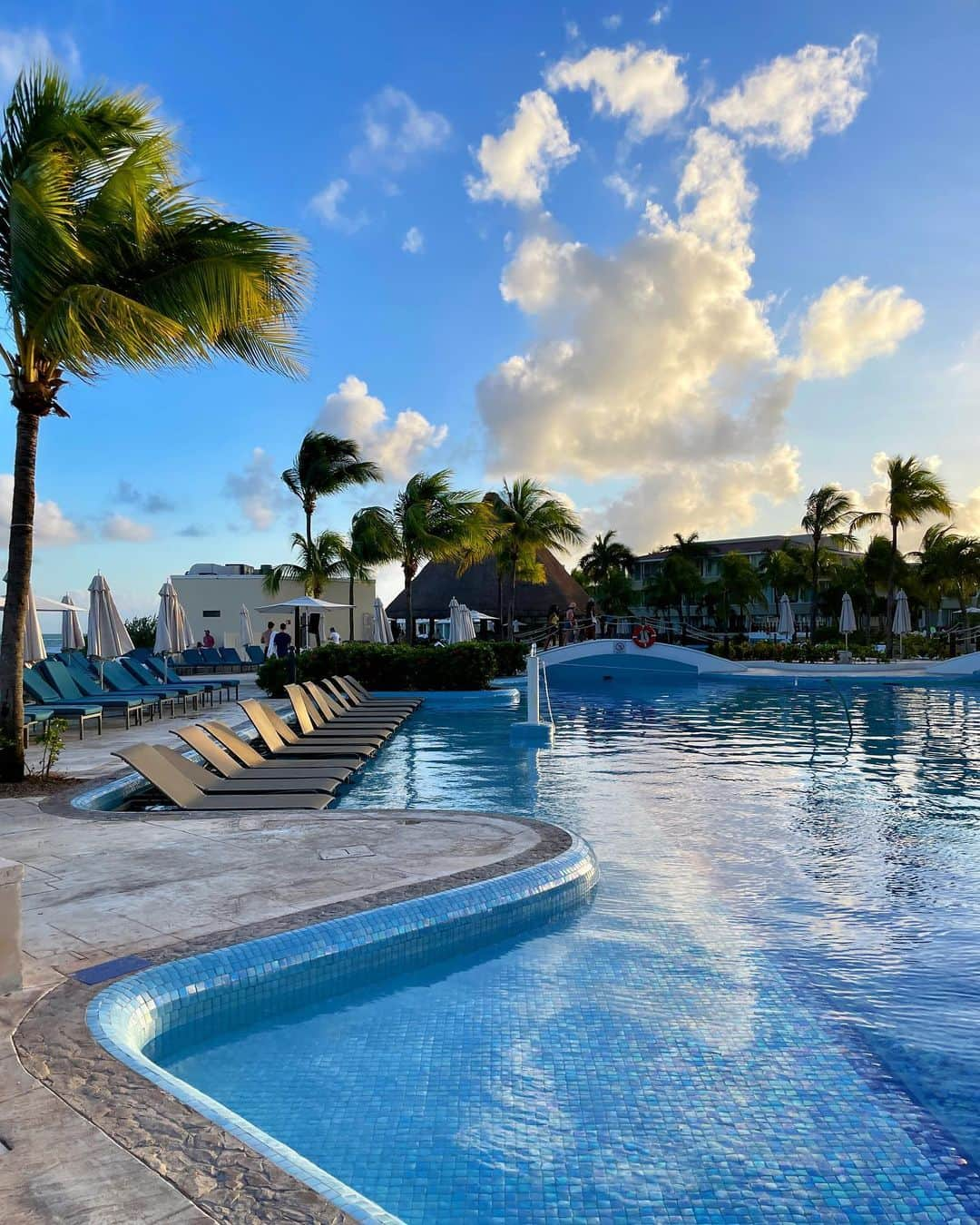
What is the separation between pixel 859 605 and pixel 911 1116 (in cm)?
5952

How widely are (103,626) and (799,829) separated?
11550 mm

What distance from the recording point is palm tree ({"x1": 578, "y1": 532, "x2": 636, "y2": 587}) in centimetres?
6575

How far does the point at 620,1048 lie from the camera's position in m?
3.67

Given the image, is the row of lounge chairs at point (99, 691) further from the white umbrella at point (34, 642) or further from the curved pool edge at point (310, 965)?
the curved pool edge at point (310, 965)

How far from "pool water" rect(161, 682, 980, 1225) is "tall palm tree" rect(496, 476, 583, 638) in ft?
78.0

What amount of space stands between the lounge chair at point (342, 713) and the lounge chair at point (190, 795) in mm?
4712

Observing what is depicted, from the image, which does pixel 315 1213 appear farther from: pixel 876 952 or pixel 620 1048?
pixel 876 952

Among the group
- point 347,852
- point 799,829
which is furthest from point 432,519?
point 347,852

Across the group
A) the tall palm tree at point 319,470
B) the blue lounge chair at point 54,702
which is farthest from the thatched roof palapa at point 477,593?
the blue lounge chair at point 54,702

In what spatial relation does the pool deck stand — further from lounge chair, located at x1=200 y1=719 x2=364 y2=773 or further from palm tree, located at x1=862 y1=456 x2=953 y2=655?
palm tree, located at x1=862 y1=456 x2=953 y2=655

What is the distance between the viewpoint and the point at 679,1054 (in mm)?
3600

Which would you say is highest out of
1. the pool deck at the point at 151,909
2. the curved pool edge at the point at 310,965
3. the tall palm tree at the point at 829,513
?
the tall palm tree at the point at 829,513

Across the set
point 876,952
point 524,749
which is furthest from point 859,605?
point 876,952

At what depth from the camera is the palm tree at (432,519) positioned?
85.5 ft
